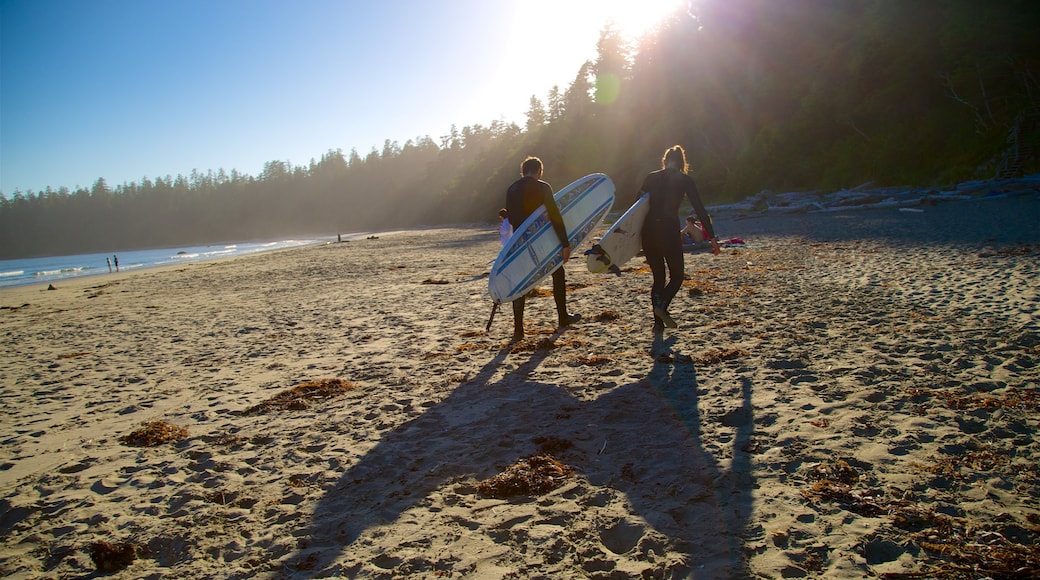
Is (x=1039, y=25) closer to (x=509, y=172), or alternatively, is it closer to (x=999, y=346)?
(x=999, y=346)

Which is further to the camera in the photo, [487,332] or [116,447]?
[487,332]

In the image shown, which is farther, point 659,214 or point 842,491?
point 659,214

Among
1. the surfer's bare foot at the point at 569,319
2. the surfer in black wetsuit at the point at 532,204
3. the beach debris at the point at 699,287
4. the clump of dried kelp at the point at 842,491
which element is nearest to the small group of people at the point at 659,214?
the surfer in black wetsuit at the point at 532,204

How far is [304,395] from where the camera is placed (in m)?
5.31

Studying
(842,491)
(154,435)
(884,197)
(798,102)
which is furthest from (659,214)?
(798,102)

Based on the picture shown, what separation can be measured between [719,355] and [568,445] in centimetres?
257

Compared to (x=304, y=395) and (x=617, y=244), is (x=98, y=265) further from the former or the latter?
(x=617, y=244)

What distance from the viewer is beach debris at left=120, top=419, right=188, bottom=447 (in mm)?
4434

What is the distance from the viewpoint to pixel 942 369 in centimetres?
457

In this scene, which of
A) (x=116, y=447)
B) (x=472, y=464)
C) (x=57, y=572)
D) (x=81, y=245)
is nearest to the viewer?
(x=57, y=572)

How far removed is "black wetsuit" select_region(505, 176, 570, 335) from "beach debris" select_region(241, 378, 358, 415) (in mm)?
2378

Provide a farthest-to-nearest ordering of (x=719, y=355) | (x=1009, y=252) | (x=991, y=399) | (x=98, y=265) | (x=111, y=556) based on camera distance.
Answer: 1. (x=98, y=265)
2. (x=1009, y=252)
3. (x=719, y=355)
4. (x=991, y=399)
5. (x=111, y=556)

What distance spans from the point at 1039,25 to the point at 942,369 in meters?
34.5

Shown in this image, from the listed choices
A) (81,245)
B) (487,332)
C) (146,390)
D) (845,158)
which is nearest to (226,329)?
(146,390)
